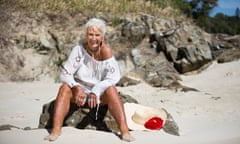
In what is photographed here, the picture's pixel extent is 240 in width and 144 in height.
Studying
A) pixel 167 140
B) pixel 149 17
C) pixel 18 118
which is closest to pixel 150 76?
pixel 149 17

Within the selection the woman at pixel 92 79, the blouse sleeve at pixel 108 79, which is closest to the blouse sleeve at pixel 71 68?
the woman at pixel 92 79

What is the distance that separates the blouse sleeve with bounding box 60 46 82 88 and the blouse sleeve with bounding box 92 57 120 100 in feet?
0.35

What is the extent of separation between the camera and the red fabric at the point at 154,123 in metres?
1.83

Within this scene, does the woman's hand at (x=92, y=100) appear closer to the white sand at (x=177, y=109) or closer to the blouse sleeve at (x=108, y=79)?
the blouse sleeve at (x=108, y=79)

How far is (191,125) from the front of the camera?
2107 millimetres

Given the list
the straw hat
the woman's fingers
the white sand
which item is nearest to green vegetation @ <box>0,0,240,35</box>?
the white sand

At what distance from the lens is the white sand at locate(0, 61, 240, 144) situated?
1.52 metres

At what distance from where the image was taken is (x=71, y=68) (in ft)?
5.22

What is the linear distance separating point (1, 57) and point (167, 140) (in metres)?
1.75

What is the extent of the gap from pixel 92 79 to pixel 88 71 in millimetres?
44

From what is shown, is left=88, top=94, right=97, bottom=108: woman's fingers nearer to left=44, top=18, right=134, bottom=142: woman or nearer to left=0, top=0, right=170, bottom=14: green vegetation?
left=44, top=18, right=134, bottom=142: woman

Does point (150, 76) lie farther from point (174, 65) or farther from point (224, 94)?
point (224, 94)

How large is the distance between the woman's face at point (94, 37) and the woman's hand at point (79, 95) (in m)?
0.20

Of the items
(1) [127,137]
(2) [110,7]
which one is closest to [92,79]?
(1) [127,137]
